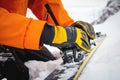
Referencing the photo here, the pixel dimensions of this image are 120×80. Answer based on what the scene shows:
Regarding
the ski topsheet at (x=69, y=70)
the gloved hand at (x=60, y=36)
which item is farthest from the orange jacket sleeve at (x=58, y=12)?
the gloved hand at (x=60, y=36)

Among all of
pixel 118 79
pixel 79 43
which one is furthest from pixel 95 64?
pixel 79 43

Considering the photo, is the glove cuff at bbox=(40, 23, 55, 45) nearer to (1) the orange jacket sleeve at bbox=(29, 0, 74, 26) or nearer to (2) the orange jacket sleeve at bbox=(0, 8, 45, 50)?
(2) the orange jacket sleeve at bbox=(0, 8, 45, 50)

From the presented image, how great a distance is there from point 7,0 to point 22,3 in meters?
Answer: 0.20

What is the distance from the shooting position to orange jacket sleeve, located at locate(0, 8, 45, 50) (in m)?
1.37

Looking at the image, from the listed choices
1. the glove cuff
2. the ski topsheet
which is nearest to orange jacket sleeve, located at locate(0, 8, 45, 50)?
the glove cuff

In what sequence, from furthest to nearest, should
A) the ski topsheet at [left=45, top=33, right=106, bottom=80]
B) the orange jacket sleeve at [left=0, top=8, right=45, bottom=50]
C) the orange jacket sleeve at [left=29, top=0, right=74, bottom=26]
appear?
the orange jacket sleeve at [left=29, top=0, right=74, bottom=26] → the ski topsheet at [left=45, top=33, right=106, bottom=80] → the orange jacket sleeve at [left=0, top=8, right=45, bottom=50]

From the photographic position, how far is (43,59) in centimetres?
251

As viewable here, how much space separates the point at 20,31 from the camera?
1.38 m

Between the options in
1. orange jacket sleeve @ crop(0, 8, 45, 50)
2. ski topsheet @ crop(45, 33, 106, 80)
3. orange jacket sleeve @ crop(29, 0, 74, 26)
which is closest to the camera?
orange jacket sleeve @ crop(0, 8, 45, 50)

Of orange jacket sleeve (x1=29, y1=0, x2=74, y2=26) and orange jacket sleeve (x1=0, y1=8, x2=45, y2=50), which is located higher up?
orange jacket sleeve (x1=29, y1=0, x2=74, y2=26)

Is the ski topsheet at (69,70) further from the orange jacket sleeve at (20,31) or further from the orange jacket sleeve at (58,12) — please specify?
the orange jacket sleeve at (20,31)

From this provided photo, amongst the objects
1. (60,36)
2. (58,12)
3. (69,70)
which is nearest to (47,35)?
(60,36)

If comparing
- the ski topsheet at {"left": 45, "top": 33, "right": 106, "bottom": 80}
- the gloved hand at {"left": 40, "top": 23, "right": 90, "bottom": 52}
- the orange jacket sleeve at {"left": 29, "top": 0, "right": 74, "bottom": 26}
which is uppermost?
the orange jacket sleeve at {"left": 29, "top": 0, "right": 74, "bottom": 26}

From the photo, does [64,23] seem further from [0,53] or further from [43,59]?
[0,53]
